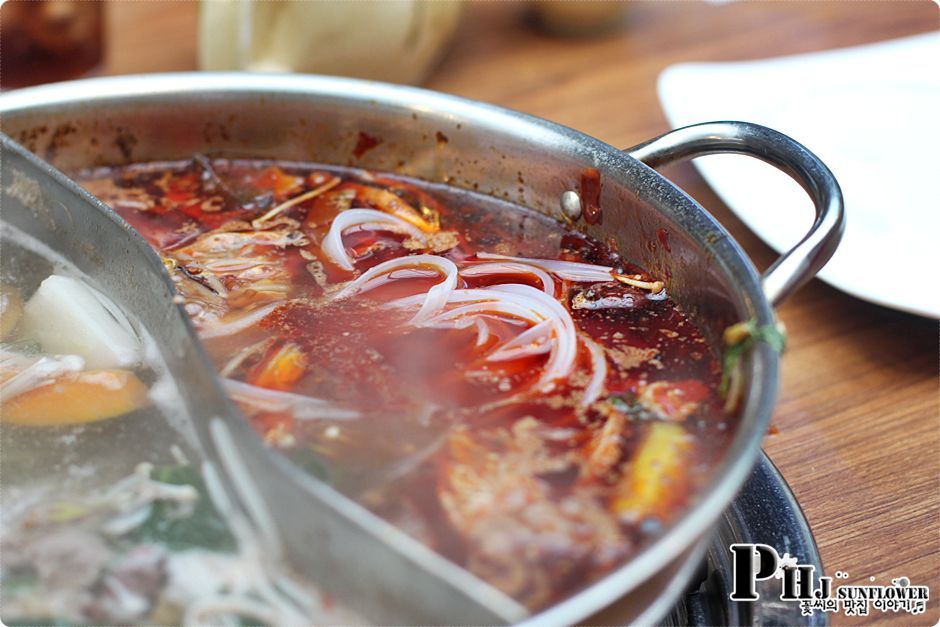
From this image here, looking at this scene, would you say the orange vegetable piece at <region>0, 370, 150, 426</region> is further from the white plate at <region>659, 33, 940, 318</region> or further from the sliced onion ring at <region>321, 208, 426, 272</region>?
the white plate at <region>659, 33, 940, 318</region>

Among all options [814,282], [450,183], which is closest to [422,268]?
[450,183]

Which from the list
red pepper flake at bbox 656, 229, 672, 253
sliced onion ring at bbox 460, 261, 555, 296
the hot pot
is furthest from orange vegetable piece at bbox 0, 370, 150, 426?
red pepper flake at bbox 656, 229, 672, 253

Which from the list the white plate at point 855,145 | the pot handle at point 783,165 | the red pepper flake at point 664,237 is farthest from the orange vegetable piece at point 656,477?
the white plate at point 855,145

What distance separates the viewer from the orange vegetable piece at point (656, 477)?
4.09ft

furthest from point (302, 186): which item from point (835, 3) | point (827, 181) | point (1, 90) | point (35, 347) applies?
point (835, 3)

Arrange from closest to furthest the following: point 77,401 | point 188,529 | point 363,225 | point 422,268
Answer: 1. point 188,529
2. point 77,401
3. point 422,268
4. point 363,225

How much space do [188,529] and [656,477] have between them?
0.60 metres

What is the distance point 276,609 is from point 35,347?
2.28 feet

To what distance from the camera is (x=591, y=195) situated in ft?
5.93

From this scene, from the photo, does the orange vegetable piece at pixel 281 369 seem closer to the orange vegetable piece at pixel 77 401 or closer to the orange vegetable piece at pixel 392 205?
the orange vegetable piece at pixel 77 401

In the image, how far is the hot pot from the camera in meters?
1.09

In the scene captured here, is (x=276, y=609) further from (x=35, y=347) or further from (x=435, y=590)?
(x=35, y=347)

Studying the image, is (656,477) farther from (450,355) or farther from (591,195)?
(591,195)

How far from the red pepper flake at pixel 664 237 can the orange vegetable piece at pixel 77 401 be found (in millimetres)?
845
